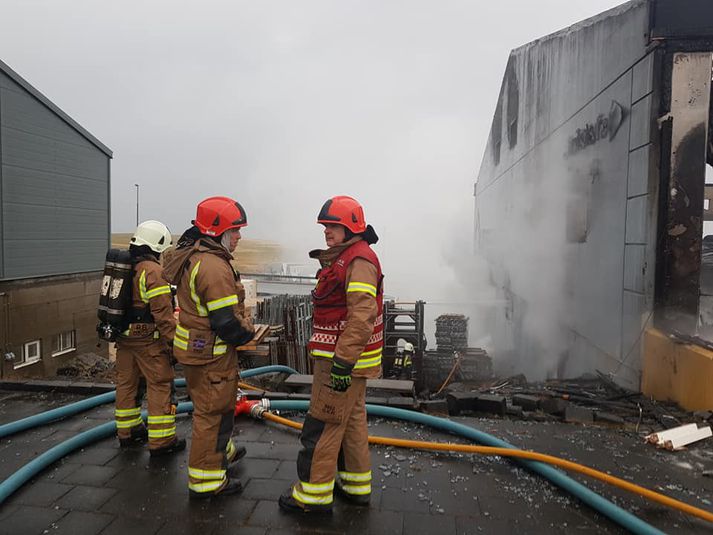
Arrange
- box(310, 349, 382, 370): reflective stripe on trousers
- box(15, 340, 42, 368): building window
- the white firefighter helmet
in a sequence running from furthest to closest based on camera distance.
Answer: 1. box(15, 340, 42, 368): building window
2. the white firefighter helmet
3. box(310, 349, 382, 370): reflective stripe on trousers

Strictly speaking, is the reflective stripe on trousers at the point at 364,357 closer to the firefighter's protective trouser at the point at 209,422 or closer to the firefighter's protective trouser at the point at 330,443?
the firefighter's protective trouser at the point at 330,443

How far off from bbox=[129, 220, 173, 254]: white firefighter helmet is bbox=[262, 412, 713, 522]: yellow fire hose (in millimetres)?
1747

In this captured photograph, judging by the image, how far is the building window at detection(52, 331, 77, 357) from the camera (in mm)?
12672

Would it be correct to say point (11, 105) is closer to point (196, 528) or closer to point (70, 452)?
point (70, 452)

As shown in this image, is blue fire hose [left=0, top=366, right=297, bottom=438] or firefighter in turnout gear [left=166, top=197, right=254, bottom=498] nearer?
firefighter in turnout gear [left=166, top=197, right=254, bottom=498]

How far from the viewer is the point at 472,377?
36.6ft

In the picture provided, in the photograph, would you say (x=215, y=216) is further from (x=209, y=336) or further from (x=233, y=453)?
(x=233, y=453)

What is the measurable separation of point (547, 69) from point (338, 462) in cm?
1039

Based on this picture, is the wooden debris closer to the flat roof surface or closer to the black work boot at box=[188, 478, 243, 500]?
the flat roof surface

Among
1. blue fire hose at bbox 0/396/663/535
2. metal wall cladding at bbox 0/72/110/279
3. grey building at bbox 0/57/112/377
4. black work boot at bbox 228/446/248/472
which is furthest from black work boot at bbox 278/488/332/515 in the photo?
metal wall cladding at bbox 0/72/110/279

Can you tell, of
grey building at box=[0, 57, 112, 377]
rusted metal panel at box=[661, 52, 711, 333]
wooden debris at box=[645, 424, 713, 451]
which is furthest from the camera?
grey building at box=[0, 57, 112, 377]

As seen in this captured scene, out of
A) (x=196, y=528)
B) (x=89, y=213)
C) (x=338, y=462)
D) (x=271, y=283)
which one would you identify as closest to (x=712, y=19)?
(x=338, y=462)

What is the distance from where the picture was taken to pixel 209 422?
9.48 feet

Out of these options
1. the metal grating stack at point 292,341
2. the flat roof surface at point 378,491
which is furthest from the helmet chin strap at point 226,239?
the metal grating stack at point 292,341
